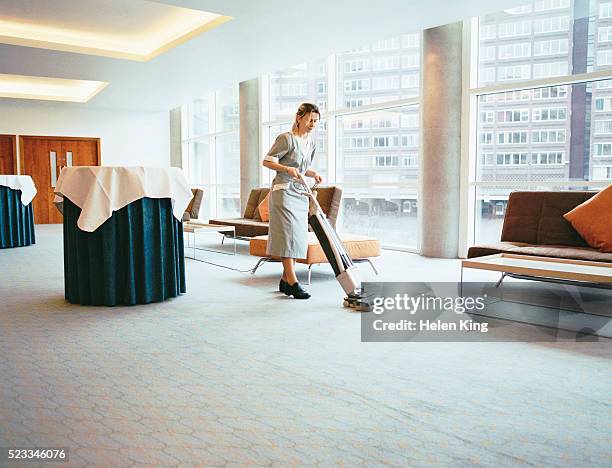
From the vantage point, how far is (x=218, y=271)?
5.84 metres

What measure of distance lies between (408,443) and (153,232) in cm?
278

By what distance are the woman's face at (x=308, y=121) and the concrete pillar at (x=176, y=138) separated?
11141mm

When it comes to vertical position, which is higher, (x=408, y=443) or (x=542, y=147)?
(x=542, y=147)

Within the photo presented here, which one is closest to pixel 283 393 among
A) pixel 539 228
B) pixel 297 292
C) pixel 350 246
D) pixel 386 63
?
pixel 297 292

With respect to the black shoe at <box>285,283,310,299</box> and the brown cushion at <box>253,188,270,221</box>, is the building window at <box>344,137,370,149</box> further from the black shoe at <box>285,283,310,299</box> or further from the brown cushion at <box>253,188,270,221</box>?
the black shoe at <box>285,283,310,299</box>

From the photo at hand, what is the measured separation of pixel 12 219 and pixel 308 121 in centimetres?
584

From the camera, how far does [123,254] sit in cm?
404

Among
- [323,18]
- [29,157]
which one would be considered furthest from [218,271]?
[29,157]

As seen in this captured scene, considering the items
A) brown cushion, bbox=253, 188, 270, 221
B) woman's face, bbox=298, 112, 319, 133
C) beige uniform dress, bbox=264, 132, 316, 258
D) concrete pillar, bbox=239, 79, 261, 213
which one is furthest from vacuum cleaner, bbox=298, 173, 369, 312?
concrete pillar, bbox=239, 79, 261, 213

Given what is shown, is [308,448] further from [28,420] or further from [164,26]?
[164,26]

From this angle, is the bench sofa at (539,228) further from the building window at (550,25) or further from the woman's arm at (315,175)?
the building window at (550,25)

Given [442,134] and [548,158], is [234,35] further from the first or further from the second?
[548,158]

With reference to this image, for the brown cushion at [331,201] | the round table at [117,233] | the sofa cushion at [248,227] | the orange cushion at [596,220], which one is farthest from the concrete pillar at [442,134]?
the round table at [117,233]

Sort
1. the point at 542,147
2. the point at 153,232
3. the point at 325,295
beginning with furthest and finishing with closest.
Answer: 1. the point at 542,147
2. the point at 325,295
3. the point at 153,232
